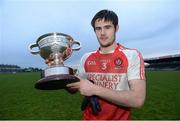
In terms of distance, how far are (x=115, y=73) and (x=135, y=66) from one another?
172mm

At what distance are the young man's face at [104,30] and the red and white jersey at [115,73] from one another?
0.17m

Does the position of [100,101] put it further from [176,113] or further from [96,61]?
[176,113]

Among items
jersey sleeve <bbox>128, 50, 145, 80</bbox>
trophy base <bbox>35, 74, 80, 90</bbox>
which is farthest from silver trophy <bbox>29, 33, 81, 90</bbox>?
jersey sleeve <bbox>128, 50, 145, 80</bbox>

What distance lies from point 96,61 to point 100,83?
0.21m

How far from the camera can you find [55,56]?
8.32ft

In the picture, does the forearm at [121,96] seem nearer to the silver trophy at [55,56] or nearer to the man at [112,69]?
the man at [112,69]

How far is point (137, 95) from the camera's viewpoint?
226 centimetres

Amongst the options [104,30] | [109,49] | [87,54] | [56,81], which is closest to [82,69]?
[87,54]

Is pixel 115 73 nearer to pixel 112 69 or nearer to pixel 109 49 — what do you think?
pixel 112 69

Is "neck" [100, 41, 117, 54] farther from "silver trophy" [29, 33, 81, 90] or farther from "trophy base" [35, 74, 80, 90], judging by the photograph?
"trophy base" [35, 74, 80, 90]

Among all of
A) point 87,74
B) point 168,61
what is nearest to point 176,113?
point 87,74

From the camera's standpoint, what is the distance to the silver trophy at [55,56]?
224 centimetres

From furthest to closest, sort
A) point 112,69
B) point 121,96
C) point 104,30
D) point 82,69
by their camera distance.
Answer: point 82,69 < point 112,69 < point 104,30 < point 121,96

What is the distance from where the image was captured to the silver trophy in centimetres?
224
